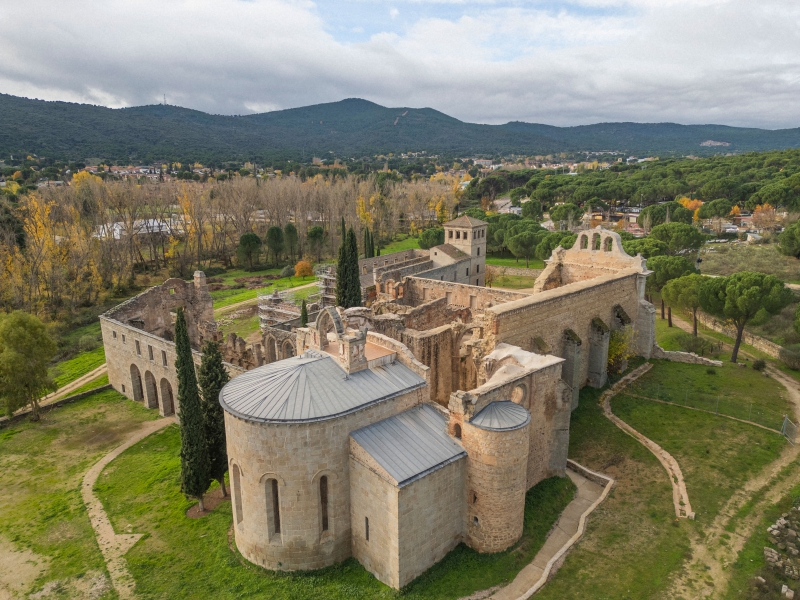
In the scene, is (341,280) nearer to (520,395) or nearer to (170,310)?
(170,310)

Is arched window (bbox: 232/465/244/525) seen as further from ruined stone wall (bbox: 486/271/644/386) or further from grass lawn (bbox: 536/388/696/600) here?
ruined stone wall (bbox: 486/271/644/386)

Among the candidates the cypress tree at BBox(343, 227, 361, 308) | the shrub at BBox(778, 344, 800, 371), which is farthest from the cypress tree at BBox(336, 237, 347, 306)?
the shrub at BBox(778, 344, 800, 371)

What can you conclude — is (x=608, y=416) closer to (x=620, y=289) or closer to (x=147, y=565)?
Result: (x=620, y=289)

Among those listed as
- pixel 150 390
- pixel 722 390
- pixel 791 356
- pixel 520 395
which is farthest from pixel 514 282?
pixel 520 395

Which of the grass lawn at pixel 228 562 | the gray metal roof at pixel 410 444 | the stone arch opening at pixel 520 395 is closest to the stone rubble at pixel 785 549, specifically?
the grass lawn at pixel 228 562

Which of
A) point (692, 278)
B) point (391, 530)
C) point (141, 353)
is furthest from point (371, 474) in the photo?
point (692, 278)

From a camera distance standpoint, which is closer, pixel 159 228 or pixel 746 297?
pixel 746 297
